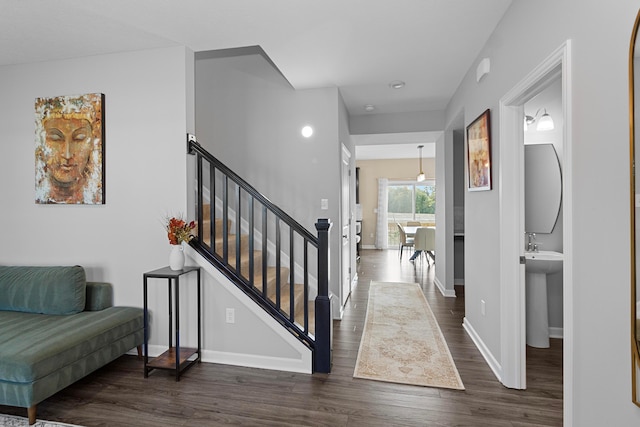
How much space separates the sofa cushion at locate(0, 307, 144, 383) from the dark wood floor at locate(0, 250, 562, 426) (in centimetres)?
31

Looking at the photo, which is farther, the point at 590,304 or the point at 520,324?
the point at 520,324

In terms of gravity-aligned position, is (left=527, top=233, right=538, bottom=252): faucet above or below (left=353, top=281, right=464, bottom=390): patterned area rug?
above

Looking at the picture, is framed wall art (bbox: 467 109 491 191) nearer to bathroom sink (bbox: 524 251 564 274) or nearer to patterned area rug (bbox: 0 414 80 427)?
bathroom sink (bbox: 524 251 564 274)

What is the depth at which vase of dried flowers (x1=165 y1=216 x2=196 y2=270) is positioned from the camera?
2436mm

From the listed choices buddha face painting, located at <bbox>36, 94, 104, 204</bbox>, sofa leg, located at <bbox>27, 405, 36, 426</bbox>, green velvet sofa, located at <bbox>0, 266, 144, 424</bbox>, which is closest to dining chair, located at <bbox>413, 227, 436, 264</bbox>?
Answer: green velvet sofa, located at <bbox>0, 266, 144, 424</bbox>

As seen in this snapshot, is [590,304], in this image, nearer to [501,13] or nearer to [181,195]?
[501,13]

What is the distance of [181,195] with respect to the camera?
2.71 metres

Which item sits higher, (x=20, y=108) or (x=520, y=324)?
(x=20, y=108)

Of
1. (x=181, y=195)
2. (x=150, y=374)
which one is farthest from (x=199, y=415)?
(x=181, y=195)

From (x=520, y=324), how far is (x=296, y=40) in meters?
2.65

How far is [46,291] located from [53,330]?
543 mm

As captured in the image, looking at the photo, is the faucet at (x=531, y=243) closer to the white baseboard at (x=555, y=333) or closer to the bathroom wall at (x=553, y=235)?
the bathroom wall at (x=553, y=235)

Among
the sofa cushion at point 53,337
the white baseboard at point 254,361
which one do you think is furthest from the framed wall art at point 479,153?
the sofa cushion at point 53,337

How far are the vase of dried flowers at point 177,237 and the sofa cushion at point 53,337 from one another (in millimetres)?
601
